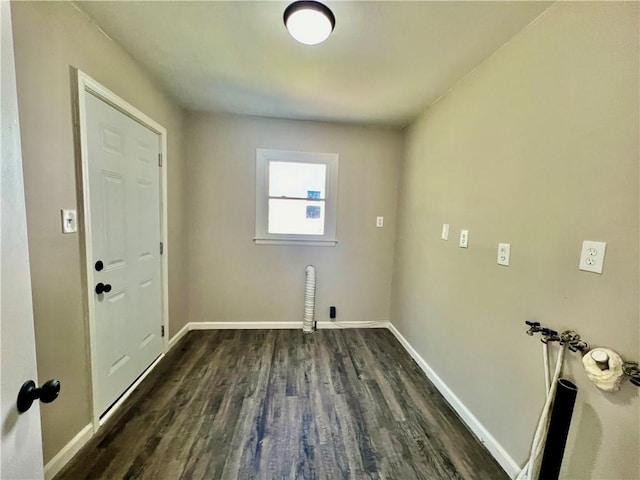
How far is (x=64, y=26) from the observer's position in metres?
1.32

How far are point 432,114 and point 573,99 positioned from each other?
4.39ft

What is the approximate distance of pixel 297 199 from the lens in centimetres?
307

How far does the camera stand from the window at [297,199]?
2.98 metres

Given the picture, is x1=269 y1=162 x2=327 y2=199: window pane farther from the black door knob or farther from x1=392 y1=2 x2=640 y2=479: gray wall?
the black door knob

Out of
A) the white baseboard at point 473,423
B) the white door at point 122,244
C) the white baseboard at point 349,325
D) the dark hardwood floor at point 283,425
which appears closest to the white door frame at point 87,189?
the white door at point 122,244

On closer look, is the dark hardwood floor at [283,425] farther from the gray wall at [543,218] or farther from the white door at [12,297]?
the white door at [12,297]

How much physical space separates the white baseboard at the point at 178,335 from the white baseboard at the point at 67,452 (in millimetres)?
1076

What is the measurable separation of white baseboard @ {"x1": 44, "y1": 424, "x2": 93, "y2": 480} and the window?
6.45ft

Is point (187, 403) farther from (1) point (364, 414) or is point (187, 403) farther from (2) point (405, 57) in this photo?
(2) point (405, 57)

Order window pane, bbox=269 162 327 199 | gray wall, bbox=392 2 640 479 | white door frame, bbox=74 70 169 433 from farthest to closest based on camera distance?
window pane, bbox=269 162 327 199
white door frame, bbox=74 70 169 433
gray wall, bbox=392 2 640 479

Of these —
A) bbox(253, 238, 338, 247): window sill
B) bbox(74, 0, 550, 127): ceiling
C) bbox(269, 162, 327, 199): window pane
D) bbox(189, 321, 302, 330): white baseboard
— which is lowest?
bbox(189, 321, 302, 330): white baseboard

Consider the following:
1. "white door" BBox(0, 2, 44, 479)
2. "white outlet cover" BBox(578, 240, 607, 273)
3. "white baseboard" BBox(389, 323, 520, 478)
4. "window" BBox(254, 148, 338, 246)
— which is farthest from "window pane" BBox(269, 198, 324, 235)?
"white door" BBox(0, 2, 44, 479)

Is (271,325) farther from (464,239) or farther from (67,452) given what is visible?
(464,239)

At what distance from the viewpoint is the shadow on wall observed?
1058 millimetres
